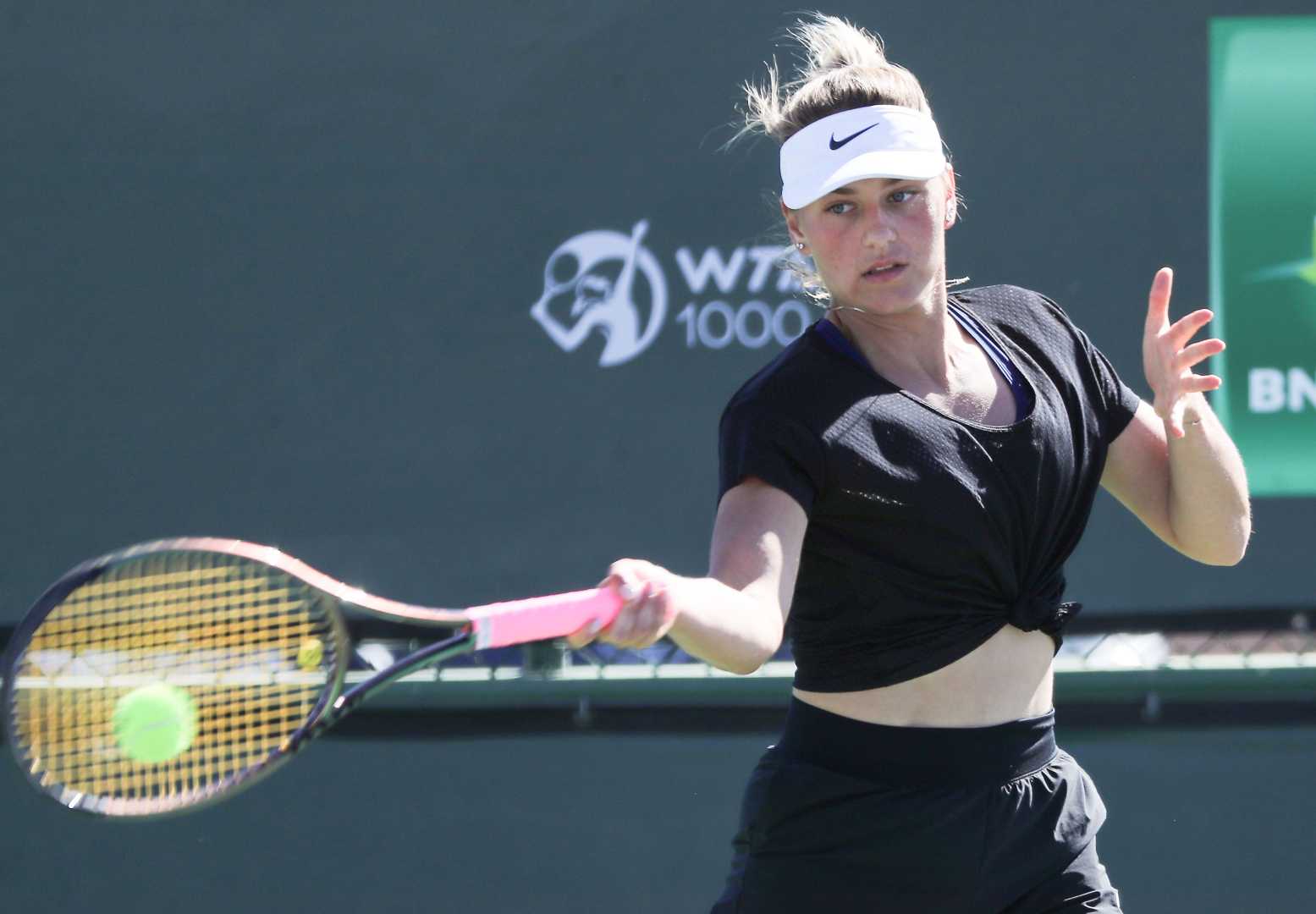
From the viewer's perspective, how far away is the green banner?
3328 millimetres

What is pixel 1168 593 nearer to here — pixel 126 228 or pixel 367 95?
pixel 367 95

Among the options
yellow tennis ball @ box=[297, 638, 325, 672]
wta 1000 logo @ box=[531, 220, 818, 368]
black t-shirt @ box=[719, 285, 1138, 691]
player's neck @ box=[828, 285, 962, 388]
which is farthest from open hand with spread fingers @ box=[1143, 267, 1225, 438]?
wta 1000 logo @ box=[531, 220, 818, 368]

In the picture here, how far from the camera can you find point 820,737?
7.07 feet

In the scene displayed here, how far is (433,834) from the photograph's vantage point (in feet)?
11.0

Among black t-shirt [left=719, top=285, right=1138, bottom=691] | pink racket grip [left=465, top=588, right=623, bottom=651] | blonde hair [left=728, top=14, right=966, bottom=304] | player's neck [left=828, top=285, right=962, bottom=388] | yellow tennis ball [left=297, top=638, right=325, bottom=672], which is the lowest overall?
yellow tennis ball [left=297, top=638, right=325, bottom=672]

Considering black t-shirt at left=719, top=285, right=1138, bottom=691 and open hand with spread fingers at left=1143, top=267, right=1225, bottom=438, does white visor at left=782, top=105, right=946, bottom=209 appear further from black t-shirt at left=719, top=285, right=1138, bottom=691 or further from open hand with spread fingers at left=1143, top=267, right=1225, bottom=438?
open hand with spread fingers at left=1143, top=267, right=1225, bottom=438

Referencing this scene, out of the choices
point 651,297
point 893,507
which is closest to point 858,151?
point 893,507

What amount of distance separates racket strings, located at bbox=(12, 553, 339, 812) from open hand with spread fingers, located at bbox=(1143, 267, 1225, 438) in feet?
3.42

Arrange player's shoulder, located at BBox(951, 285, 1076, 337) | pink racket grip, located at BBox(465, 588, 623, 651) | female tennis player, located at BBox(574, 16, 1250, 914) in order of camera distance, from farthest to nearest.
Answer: player's shoulder, located at BBox(951, 285, 1076, 337) → female tennis player, located at BBox(574, 16, 1250, 914) → pink racket grip, located at BBox(465, 588, 623, 651)

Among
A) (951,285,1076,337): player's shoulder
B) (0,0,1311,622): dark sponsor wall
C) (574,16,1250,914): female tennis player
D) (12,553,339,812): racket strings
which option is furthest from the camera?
(0,0,1311,622): dark sponsor wall

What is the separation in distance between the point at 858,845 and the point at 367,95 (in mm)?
1805

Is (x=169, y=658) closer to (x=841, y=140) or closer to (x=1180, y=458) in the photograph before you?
(x=841, y=140)

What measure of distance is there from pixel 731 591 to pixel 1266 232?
1901mm

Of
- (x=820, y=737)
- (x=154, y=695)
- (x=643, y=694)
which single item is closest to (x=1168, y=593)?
(x=643, y=694)
